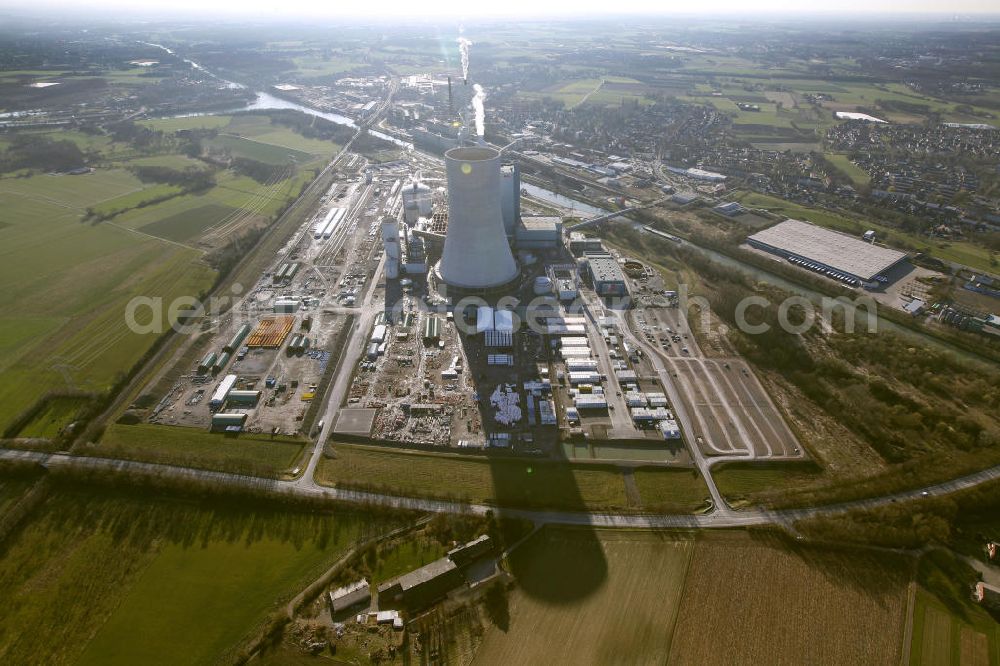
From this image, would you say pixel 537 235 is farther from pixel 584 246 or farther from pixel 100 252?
pixel 100 252

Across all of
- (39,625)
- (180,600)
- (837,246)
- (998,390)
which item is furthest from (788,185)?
(39,625)

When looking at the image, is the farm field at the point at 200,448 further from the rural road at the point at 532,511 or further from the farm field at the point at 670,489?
the farm field at the point at 670,489

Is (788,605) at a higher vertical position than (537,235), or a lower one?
lower

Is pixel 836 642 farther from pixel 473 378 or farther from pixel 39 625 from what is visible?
pixel 39 625

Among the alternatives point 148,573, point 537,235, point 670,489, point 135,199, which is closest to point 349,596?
point 148,573

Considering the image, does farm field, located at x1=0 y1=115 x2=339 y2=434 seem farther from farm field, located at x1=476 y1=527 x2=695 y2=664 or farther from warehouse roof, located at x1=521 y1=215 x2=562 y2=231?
warehouse roof, located at x1=521 y1=215 x2=562 y2=231

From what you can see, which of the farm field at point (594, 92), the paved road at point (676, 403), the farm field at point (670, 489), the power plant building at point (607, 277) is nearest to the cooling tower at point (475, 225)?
the power plant building at point (607, 277)
